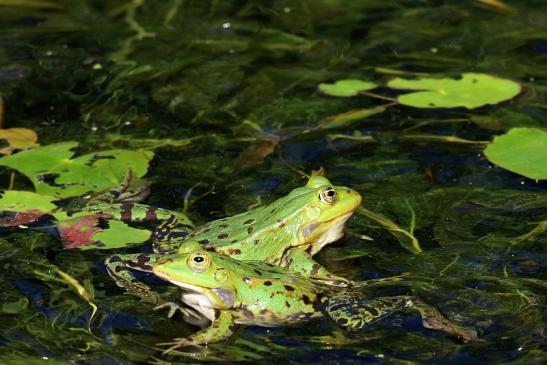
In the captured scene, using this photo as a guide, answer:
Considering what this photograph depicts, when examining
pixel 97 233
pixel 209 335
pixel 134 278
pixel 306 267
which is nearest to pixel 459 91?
pixel 306 267

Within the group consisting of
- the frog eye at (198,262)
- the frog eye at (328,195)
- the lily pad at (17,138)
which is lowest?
the lily pad at (17,138)

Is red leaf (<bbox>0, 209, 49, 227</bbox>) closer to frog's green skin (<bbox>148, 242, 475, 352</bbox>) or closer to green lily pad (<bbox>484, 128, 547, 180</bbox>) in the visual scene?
frog's green skin (<bbox>148, 242, 475, 352</bbox>)

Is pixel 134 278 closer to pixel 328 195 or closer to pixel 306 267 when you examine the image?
pixel 306 267

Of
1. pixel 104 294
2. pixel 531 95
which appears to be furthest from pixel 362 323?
pixel 531 95

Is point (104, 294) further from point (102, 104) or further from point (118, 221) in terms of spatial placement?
point (102, 104)

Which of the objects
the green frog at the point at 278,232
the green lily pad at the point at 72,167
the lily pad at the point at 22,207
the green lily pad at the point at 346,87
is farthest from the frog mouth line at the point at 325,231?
the green lily pad at the point at 346,87

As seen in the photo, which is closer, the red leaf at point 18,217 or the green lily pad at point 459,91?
the red leaf at point 18,217

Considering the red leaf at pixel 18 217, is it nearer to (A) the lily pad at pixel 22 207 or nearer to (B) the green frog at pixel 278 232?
(A) the lily pad at pixel 22 207
